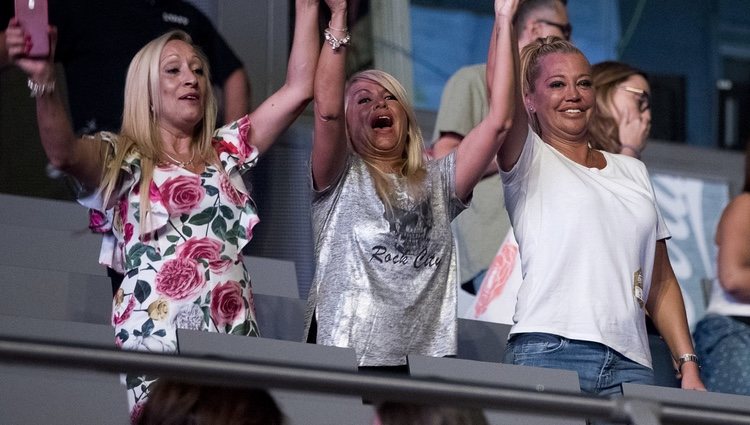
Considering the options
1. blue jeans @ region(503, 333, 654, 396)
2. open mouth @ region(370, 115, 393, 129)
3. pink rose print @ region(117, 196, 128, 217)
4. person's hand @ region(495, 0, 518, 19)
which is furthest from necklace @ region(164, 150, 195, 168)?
blue jeans @ region(503, 333, 654, 396)

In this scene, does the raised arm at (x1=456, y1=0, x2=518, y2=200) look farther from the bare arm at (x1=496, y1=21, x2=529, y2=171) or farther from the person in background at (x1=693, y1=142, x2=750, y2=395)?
the person in background at (x1=693, y1=142, x2=750, y2=395)

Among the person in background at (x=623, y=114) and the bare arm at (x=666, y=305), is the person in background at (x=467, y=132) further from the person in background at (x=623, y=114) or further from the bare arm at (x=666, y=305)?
the bare arm at (x=666, y=305)

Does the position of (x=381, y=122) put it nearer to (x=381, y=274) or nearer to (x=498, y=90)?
(x=498, y=90)

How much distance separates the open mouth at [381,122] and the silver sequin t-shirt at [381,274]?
18 centimetres

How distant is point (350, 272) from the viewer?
3221 mm

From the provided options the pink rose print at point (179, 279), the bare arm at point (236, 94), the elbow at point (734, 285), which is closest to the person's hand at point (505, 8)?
the pink rose print at point (179, 279)

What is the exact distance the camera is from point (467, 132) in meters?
4.55

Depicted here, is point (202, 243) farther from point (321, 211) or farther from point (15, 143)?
point (15, 143)

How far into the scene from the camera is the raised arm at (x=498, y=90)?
327cm

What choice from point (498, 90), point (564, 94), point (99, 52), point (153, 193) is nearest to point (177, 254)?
point (153, 193)

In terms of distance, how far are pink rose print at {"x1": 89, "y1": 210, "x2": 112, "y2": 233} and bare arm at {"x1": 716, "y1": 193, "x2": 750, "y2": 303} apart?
6.13 ft

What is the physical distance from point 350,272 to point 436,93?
2917mm

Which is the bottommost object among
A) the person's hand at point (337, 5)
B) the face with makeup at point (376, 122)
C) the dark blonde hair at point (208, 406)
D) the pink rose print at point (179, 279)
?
the dark blonde hair at point (208, 406)

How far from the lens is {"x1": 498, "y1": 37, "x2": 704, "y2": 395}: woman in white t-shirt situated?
3197mm
